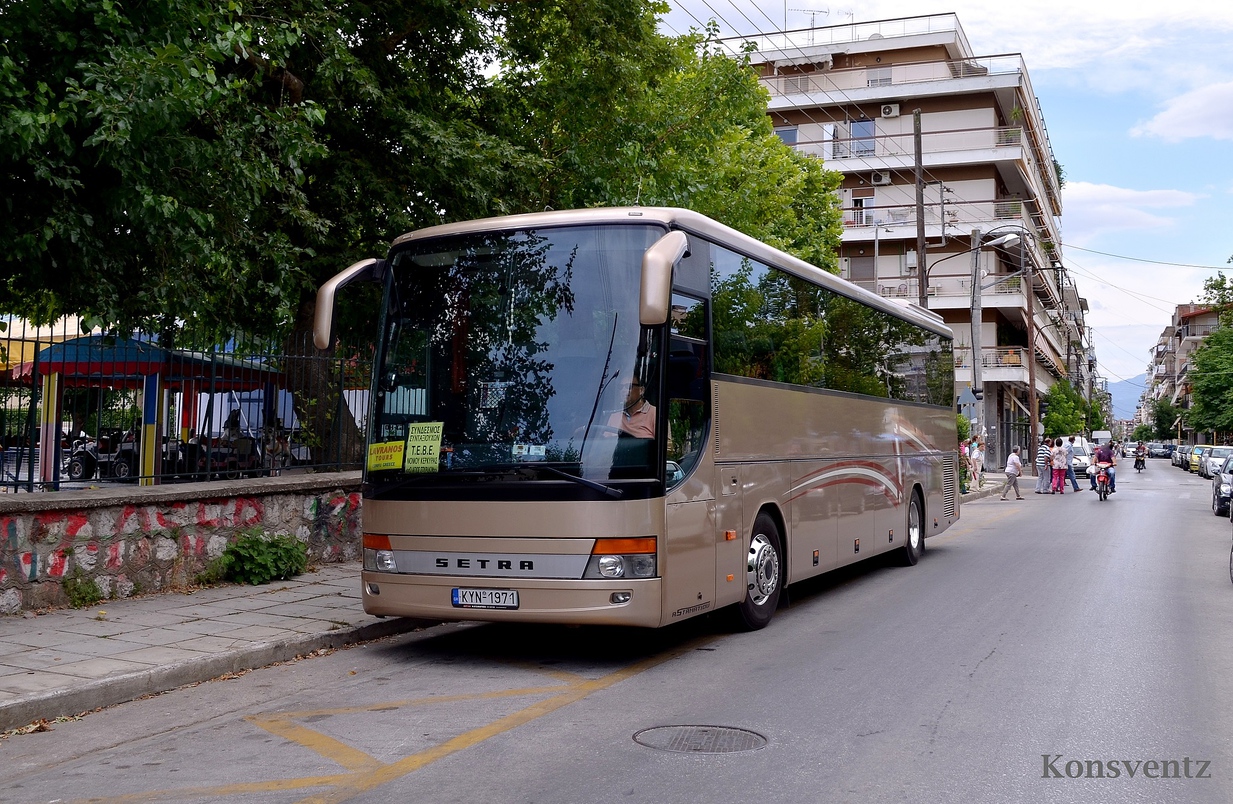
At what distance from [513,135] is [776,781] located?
41.7 feet

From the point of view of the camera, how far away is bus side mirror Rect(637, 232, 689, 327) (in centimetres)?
687

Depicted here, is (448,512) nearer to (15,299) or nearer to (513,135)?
(15,299)

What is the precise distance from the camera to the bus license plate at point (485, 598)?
304 inches

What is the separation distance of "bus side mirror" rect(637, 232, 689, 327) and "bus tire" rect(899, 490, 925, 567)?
28.4 ft

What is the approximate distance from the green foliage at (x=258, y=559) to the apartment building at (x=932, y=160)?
145ft

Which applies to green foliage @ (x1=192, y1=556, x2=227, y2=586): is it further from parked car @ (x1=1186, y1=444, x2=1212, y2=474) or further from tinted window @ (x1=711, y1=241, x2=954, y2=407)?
parked car @ (x1=1186, y1=444, x2=1212, y2=474)

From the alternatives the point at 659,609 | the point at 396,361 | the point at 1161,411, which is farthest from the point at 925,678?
the point at 1161,411

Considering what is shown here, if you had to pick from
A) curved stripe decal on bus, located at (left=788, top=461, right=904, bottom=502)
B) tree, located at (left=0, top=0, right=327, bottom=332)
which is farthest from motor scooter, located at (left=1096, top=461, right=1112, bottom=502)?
tree, located at (left=0, top=0, right=327, bottom=332)

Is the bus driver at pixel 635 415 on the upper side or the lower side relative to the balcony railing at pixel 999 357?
lower

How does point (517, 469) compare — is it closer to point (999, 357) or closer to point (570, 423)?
point (570, 423)

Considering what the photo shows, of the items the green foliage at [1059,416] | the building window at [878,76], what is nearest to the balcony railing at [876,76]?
the building window at [878,76]

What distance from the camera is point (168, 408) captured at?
10.8m

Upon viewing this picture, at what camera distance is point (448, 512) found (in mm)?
7934

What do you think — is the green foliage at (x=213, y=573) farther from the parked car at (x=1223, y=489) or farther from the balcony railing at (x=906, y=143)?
the balcony railing at (x=906, y=143)
